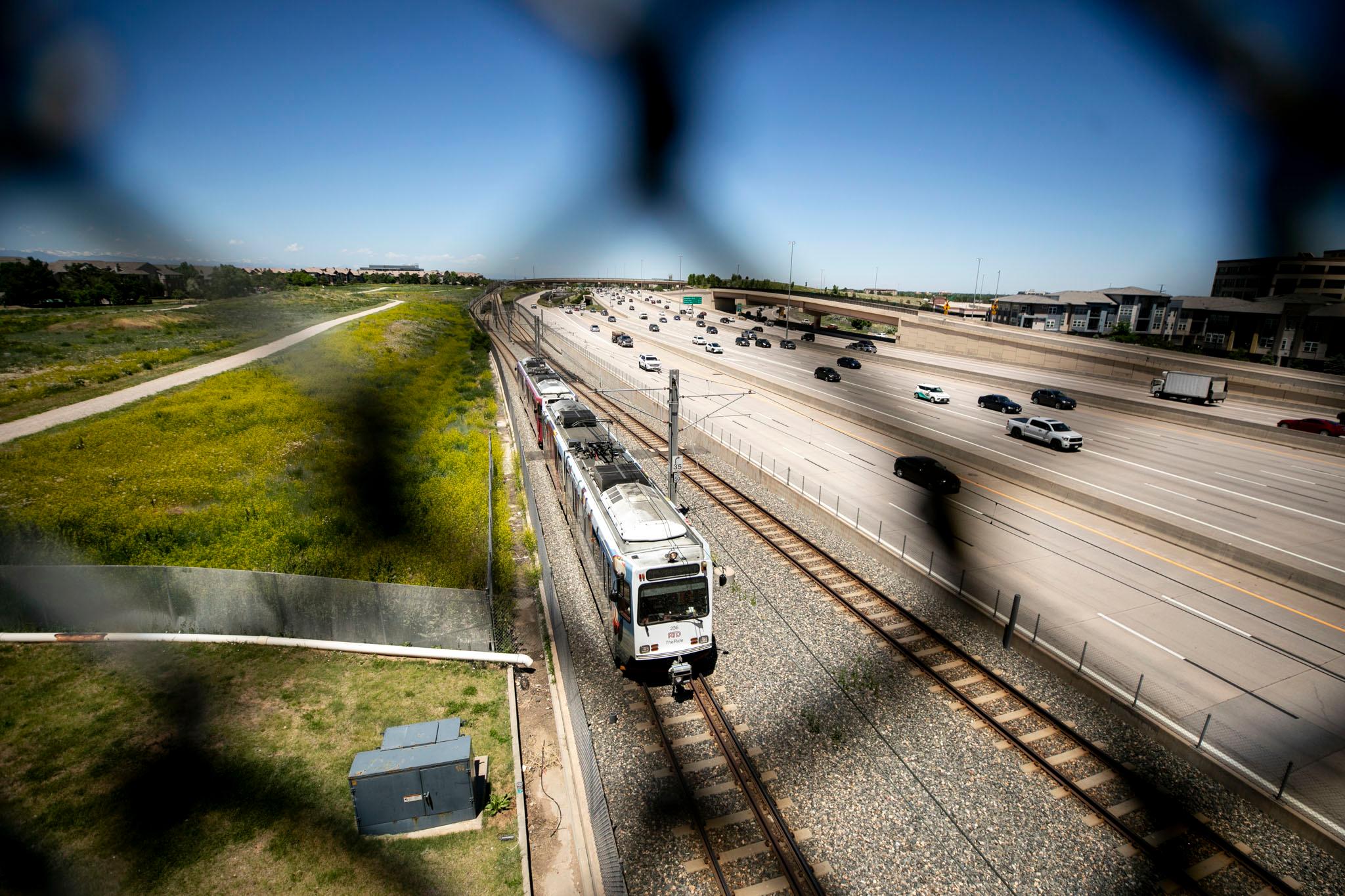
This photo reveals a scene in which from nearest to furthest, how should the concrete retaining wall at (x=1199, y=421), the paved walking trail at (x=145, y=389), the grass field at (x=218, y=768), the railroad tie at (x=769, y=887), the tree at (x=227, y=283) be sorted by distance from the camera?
1. the tree at (x=227, y=283)
2. the grass field at (x=218, y=768)
3. the railroad tie at (x=769, y=887)
4. the paved walking trail at (x=145, y=389)
5. the concrete retaining wall at (x=1199, y=421)

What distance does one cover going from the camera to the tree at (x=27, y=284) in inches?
401

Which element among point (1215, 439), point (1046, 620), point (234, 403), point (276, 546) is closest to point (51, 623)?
point (276, 546)

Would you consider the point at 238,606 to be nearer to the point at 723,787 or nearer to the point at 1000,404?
the point at 723,787

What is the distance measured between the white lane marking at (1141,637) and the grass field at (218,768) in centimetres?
1442

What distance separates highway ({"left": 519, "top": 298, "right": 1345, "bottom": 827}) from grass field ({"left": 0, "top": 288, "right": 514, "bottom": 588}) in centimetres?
1258

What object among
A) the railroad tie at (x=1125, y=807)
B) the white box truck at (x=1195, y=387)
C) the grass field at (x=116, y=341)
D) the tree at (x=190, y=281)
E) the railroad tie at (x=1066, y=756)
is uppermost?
the tree at (x=190, y=281)

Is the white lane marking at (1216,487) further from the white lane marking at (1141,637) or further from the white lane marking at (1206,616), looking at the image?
the white lane marking at (1141,637)

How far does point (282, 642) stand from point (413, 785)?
21.0 feet

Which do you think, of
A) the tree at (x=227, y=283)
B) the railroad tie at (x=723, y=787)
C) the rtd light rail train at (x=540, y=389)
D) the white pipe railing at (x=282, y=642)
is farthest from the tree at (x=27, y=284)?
the rtd light rail train at (x=540, y=389)

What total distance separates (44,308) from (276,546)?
772 cm

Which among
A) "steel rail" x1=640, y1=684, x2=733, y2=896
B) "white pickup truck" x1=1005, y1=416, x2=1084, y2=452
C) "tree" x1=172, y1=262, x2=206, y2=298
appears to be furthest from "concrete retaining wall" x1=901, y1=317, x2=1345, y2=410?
"tree" x1=172, y1=262, x2=206, y2=298

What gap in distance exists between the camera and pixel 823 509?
2036 cm

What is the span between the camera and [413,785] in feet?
27.2

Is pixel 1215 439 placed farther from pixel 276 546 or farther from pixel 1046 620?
pixel 276 546
